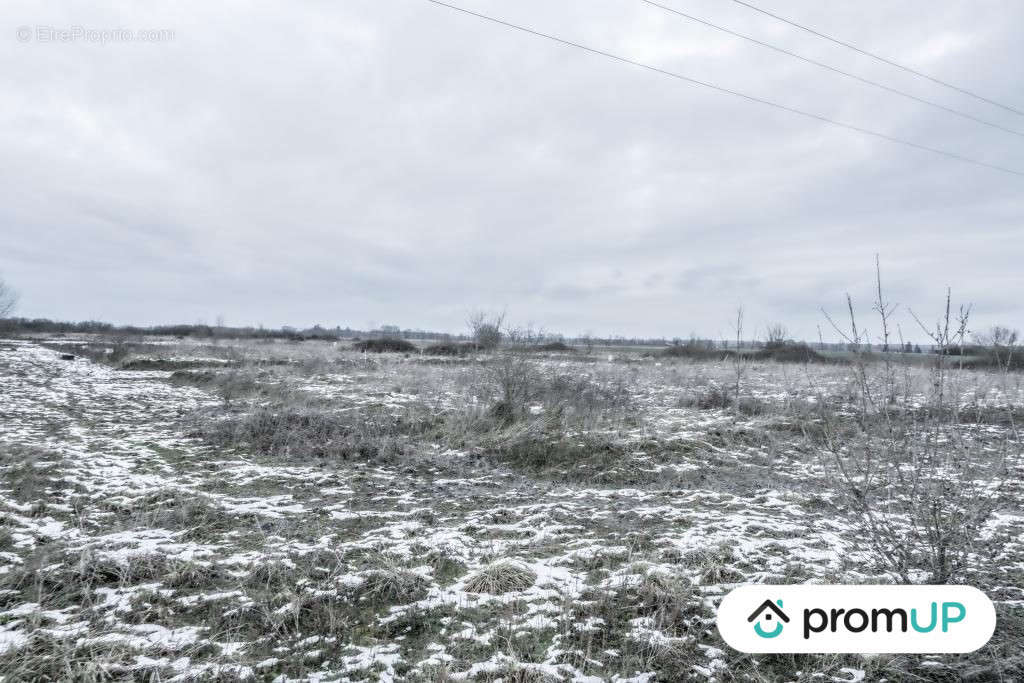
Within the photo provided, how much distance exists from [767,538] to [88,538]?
7174 mm

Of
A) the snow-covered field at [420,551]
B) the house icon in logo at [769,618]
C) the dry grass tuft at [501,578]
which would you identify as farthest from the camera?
the dry grass tuft at [501,578]

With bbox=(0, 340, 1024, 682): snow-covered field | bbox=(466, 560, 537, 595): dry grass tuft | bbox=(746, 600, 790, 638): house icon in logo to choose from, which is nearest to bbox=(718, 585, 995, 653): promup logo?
bbox=(746, 600, 790, 638): house icon in logo

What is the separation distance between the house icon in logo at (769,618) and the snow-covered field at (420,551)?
20cm

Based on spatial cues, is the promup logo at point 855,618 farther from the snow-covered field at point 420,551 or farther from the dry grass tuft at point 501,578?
the dry grass tuft at point 501,578

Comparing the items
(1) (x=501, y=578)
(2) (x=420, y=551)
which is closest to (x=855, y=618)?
(1) (x=501, y=578)

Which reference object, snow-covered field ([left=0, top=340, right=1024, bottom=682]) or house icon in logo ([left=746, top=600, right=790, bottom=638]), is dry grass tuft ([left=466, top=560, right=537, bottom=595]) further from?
house icon in logo ([left=746, top=600, right=790, bottom=638])

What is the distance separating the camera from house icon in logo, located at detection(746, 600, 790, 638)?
11.1 feet

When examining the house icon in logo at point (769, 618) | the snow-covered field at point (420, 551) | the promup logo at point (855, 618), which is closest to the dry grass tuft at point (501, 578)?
the snow-covered field at point (420, 551)

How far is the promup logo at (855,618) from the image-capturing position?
3242 millimetres

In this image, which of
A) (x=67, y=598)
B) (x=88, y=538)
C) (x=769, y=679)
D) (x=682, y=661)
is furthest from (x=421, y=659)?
(x=88, y=538)

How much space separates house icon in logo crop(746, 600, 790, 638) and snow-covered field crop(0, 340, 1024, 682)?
20cm

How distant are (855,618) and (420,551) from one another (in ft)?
12.3

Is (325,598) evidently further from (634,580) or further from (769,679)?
(769,679)

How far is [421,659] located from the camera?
320 cm
